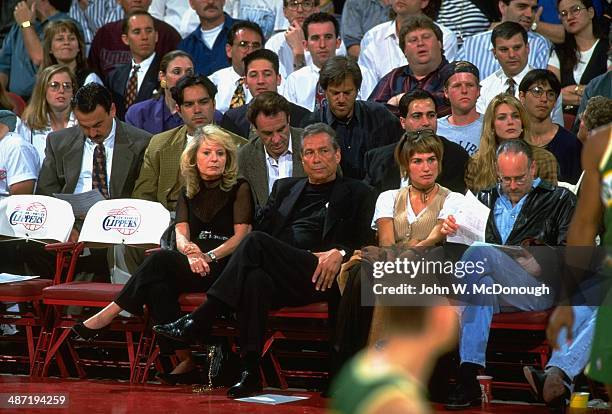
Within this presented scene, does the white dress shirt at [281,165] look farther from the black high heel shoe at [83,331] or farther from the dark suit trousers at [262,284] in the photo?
the black high heel shoe at [83,331]

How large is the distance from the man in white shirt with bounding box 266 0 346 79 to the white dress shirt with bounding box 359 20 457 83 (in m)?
0.49

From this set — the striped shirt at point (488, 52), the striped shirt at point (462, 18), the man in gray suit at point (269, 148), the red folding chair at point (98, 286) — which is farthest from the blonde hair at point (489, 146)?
the striped shirt at point (462, 18)

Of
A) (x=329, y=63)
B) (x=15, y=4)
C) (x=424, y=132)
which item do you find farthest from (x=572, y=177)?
(x=15, y=4)

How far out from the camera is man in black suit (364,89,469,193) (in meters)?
7.70

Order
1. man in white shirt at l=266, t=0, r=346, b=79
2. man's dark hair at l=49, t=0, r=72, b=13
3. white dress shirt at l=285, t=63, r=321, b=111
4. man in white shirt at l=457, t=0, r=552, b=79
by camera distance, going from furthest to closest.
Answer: man's dark hair at l=49, t=0, r=72, b=13
man in white shirt at l=266, t=0, r=346, b=79
white dress shirt at l=285, t=63, r=321, b=111
man in white shirt at l=457, t=0, r=552, b=79

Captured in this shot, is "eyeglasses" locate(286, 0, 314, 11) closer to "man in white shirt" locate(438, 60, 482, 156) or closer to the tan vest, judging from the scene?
"man in white shirt" locate(438, 60, 482, 156)

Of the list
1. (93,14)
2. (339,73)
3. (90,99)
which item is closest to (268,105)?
(339,73)

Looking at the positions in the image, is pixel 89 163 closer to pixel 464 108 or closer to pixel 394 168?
pixel 394 168

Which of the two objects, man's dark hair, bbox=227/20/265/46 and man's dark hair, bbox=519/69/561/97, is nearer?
man's dark hair, bbox=519/69/561/97

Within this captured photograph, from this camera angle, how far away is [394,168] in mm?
7879

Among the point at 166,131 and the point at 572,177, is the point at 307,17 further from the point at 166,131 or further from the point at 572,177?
the point at 572,177

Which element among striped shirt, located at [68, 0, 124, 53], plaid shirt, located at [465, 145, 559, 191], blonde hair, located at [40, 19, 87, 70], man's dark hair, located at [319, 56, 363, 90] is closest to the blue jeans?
plaid shirt, located at [465, 145, 559, 191]

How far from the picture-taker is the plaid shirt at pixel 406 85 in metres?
8.88

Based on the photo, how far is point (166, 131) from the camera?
8.98m
